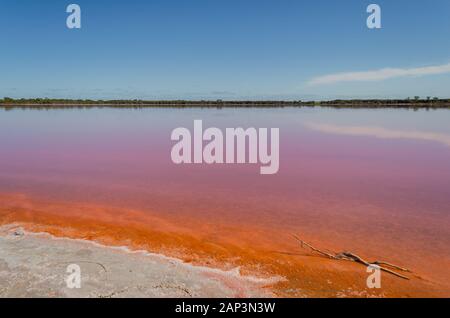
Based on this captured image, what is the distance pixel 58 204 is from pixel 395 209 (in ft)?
23.9

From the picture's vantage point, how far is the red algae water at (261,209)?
511 centimetres

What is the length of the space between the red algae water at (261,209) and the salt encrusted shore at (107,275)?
1.30 ft

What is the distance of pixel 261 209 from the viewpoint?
7492 millimetres

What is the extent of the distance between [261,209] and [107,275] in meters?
3.84

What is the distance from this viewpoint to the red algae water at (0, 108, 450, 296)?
16.8 feet

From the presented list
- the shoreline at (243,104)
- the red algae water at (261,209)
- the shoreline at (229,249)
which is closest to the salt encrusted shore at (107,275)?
the shoreline at (229,249)

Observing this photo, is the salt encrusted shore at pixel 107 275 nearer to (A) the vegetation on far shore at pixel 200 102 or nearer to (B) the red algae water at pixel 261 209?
(B) the red algae water at pixel 261 209

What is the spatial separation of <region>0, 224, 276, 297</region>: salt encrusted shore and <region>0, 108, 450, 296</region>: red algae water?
40 centimetres

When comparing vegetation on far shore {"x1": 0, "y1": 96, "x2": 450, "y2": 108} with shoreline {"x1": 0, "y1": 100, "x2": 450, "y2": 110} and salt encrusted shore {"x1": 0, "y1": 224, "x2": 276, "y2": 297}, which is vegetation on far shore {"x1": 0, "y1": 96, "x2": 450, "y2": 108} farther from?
salt encrusted shore {"x1": 0, "y1": 224, "x2": 276, "y2": 297}

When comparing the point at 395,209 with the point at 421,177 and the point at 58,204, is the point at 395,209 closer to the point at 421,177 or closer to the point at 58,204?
the point at 421,177

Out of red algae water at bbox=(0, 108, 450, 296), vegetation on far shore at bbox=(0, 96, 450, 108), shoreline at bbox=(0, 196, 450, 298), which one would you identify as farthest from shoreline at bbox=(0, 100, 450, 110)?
shoreline at bbox=(0, 196, 450, 298)

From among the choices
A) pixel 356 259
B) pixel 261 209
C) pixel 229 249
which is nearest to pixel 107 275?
pixel 229 249

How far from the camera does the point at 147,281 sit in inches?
168
